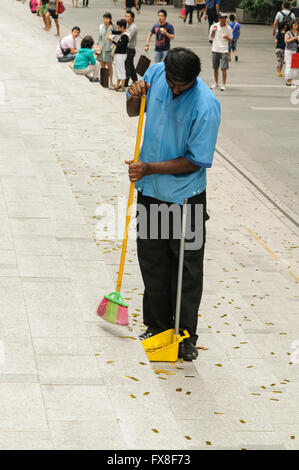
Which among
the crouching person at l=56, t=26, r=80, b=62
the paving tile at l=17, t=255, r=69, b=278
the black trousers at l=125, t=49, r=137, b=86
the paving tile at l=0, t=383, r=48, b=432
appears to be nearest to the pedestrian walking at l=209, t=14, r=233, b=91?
the black trousers at l=125, t=49, r=137, b=86

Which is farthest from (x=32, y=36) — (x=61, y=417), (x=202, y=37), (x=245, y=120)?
(x=61, y=417)

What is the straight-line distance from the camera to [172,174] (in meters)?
5.43

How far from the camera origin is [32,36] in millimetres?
25609

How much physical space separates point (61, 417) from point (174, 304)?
185 cm

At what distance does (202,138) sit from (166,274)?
3.59ft

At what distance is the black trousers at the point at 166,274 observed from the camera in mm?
5641

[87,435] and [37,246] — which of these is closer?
[87,435]

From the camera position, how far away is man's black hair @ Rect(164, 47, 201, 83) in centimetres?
505

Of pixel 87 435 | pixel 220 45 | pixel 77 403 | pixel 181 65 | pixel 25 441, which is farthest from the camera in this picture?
pixel 220 45

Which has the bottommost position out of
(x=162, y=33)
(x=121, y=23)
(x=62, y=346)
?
(x=162, y=33)

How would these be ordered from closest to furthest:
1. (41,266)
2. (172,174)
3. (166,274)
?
(172,174), (166,274), (41,266)

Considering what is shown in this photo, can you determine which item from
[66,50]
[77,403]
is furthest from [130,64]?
[77,403]

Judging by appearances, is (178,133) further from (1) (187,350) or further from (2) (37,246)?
(2) (37,246)
